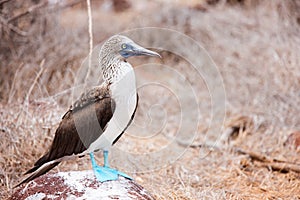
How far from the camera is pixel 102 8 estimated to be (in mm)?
6922

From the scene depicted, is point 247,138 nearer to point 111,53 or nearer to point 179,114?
point 179,114

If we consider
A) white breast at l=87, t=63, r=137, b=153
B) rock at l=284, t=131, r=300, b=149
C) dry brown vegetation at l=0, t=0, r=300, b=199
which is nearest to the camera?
white breast at l=87, t=63, r=137, b=153

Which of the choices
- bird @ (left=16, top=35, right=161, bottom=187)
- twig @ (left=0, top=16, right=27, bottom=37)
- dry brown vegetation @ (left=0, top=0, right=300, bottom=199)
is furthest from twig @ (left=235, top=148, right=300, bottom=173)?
twig @ (left=0, top=16, right=27, bottom=37)

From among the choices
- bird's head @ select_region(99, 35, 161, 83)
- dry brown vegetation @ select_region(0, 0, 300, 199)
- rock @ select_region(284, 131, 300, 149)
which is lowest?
rock @ select_region(284, 131, 300, 149)

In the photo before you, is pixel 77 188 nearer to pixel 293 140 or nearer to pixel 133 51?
pixel 133 51

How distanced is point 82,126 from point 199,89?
10.6 feet

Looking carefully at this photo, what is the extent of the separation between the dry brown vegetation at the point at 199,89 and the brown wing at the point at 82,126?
2.06 ft

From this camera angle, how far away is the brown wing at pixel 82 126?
2363 mm

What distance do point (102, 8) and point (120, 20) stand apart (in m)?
0.70

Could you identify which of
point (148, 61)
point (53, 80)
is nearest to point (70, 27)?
point (53, 80)

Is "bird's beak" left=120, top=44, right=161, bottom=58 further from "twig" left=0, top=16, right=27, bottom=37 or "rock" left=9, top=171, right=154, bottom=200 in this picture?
"twig" left=0, top=16, right=27, bottom=37

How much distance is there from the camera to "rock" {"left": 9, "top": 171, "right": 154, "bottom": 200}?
234 centimetres

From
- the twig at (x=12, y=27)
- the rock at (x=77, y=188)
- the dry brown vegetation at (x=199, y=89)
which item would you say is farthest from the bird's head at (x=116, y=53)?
the twig at (x=12, y=27)

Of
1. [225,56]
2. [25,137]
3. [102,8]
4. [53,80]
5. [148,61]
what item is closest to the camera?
[25,137]
